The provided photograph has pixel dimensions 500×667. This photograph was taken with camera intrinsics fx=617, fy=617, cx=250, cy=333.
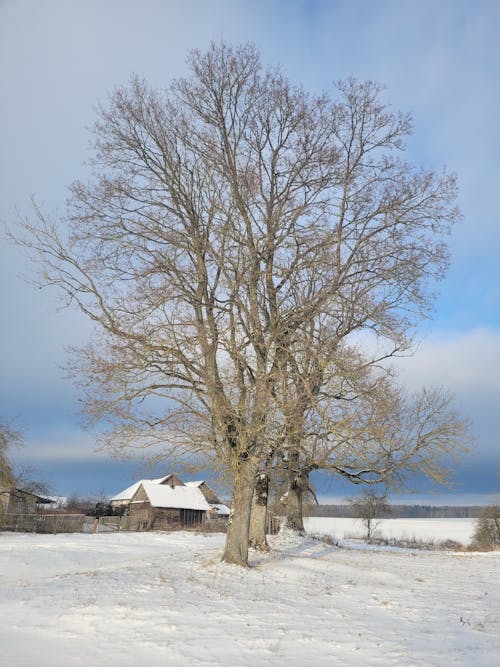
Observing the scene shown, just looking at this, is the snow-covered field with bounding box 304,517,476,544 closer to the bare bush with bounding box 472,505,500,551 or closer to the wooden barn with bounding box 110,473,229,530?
the bare bush with bounding box 472,505,500,551

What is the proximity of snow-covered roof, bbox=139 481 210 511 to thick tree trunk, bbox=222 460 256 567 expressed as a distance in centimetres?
5513

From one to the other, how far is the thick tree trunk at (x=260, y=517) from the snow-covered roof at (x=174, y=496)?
51.3 meters

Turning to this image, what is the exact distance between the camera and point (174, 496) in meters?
70.9

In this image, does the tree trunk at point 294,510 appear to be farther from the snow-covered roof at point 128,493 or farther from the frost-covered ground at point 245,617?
the snow-covered roof at point 128,493

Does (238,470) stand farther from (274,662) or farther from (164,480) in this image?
(164,480)

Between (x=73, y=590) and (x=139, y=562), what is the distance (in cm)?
520

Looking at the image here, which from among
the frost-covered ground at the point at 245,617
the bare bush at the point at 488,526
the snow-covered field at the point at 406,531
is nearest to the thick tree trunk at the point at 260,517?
the frost-covered ground at the point at 245,617

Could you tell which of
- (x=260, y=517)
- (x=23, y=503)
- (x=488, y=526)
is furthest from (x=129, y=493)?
(x=260, y=517)

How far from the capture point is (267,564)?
16203mm

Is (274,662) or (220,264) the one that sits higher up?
(220,264)

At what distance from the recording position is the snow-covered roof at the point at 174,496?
2717 inches

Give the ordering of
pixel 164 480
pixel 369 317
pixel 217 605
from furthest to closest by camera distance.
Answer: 1. pixel 164 480
2. pixel 369 317
3. pixel 217 605

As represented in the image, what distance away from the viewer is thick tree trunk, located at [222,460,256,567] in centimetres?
1520

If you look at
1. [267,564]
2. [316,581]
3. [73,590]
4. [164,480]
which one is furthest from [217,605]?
→ [164,480]
